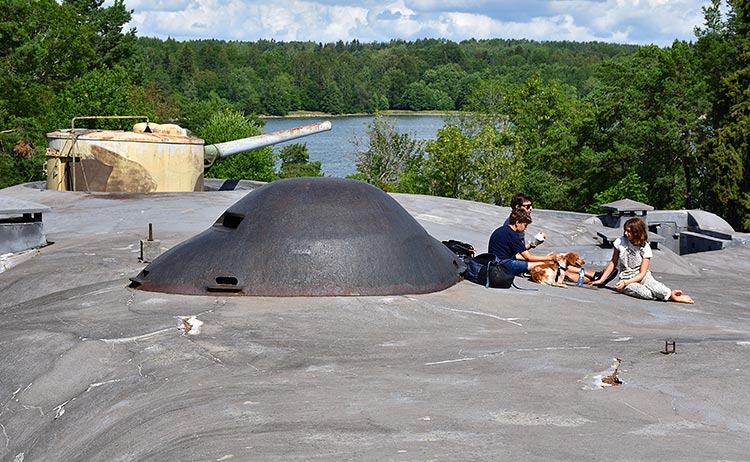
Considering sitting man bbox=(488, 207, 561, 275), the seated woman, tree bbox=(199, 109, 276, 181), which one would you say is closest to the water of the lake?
tree bbox=(199, 109, 276, 181)

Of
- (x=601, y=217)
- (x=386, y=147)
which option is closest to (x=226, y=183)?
(x=601, y=217)

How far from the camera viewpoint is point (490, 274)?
40.7ft

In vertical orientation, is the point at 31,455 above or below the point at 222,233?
below

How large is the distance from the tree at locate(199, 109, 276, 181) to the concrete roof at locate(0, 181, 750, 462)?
5360 centimetres

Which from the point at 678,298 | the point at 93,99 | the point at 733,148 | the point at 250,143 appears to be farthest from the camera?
the point at 93,99

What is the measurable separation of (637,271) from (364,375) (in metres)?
6.12

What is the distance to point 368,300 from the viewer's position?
11.1 m

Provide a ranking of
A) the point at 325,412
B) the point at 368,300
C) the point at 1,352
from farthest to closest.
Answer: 1. the point at 368,300
2. the point at 1,352
3. the point at 325,412

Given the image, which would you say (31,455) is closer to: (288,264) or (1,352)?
(1,352)

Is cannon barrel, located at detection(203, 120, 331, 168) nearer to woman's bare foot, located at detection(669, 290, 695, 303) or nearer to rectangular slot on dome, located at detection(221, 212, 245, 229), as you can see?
rectangular slot on dome, located at detection(221, 212, 245, 229)

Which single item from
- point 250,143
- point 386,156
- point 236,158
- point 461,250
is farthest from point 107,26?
point 461,250

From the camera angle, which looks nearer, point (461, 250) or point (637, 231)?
point (637, 231)

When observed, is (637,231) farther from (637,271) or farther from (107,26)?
(107,26)

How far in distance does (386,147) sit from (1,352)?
62.7 m
